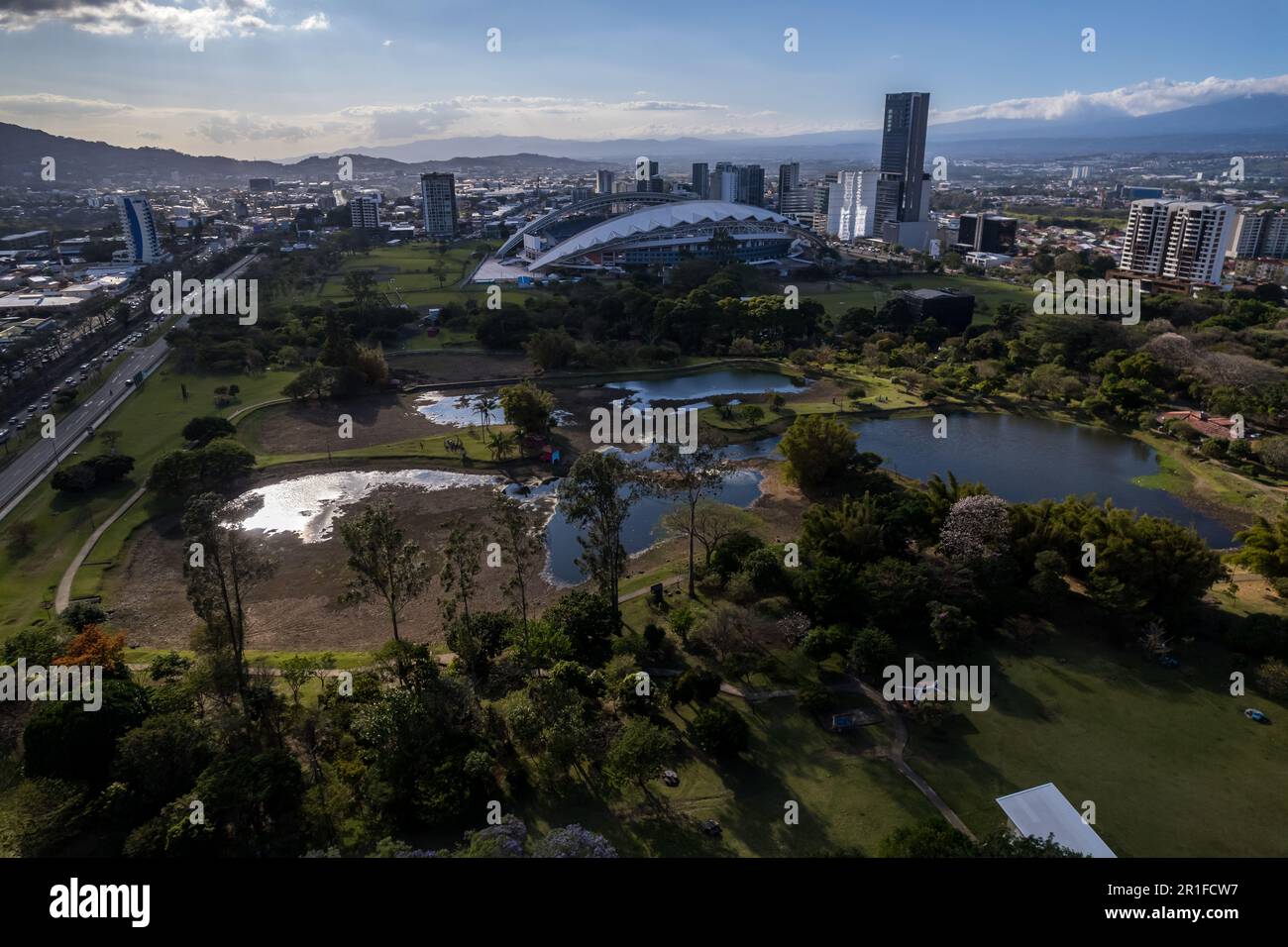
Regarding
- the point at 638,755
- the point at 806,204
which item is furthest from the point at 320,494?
the point at 806,204

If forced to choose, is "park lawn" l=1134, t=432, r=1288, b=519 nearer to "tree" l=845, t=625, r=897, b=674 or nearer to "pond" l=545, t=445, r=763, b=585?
"pond" l=545, t=445, r=763, b=585

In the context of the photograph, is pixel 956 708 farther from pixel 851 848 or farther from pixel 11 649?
pixel 11 649

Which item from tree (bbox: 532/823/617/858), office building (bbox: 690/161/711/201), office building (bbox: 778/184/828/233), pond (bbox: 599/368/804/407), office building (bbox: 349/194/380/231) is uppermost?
office building (bbox: 690/161/711/201)

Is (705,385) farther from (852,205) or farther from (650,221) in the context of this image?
(852,205)
